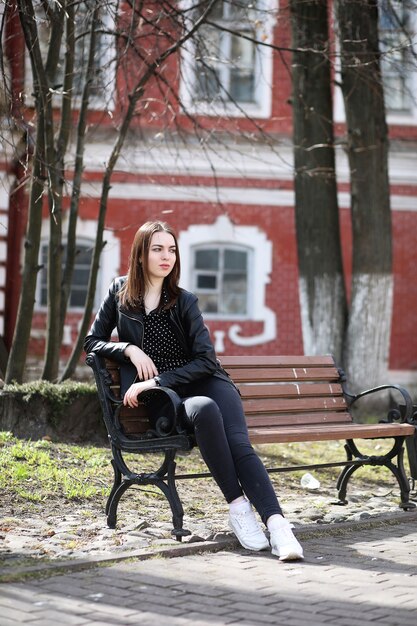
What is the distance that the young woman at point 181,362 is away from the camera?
17.3ft

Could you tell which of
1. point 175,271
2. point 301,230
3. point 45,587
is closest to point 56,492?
point 175,271

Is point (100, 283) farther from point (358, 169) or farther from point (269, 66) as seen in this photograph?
point (358, 169)

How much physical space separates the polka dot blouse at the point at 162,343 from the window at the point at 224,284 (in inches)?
493

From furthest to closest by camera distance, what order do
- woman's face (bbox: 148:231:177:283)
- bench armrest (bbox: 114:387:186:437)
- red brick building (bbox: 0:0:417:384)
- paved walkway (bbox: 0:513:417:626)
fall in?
red brick building (bbox: 0:0:417:384) → woman's face (bbox: 148:231:177:283) → bench armrest (bbox: 114:387:186:437) → paved walkway (bbox: 0:513:417:626)

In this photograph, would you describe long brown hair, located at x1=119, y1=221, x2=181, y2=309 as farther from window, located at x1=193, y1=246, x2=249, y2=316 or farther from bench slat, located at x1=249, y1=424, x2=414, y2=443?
window, located at x1=193, y1=246, x2=249, y2=316

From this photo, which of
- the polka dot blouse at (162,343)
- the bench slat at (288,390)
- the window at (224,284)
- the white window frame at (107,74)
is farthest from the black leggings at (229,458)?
the window at (224,284)

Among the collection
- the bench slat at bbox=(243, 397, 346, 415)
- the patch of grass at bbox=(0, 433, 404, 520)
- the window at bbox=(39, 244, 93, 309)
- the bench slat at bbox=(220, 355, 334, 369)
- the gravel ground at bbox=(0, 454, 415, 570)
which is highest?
the window at bbox=(39, 244, 93, 309)

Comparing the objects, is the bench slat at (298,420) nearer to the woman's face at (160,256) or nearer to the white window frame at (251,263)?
the woman's face at (160,256)

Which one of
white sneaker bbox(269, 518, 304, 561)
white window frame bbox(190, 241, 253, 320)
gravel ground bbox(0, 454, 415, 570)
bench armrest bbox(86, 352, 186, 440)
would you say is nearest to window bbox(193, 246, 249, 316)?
white window frame bbox(190, 241, 253, 320)

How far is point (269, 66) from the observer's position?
1822 centimetres

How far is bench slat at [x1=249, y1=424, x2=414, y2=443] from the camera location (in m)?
5.99

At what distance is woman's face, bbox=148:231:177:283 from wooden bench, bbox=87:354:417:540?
0.55 metres

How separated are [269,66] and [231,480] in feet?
45.6

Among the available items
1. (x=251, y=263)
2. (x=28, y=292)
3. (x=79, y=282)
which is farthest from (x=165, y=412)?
(x=251, y=263)
